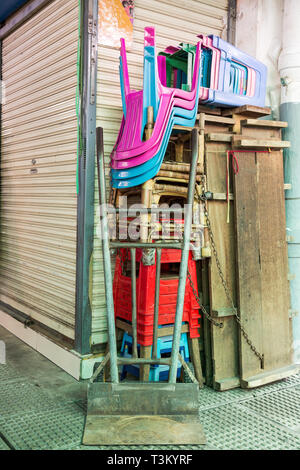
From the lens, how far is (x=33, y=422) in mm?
3135

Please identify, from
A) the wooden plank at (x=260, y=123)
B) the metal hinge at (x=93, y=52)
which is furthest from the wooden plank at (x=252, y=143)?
the metal hinge at (x=93, y=52)

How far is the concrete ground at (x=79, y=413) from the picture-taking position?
2855mm

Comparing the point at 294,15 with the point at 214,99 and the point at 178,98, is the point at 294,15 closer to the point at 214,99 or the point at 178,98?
the point at 214,99

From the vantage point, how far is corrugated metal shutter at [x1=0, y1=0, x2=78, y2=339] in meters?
4.32

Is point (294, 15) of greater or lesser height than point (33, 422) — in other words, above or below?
above

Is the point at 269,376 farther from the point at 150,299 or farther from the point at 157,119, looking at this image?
the point at 157,119

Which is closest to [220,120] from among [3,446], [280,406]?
[280,406]

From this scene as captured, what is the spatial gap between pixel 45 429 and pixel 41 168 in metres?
2.90

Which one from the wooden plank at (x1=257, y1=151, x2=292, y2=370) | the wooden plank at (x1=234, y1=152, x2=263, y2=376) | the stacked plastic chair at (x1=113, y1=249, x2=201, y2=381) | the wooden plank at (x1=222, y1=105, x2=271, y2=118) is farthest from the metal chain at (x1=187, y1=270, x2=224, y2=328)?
the wooden plank at (x1=222, y1=105, x2=271, y2=118)

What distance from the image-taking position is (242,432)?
298 cm

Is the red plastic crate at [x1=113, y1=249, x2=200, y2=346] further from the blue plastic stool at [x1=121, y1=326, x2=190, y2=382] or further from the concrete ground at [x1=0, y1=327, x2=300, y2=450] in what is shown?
the concrete ground at [x1=0, y1=327, x2=300, y2=450]

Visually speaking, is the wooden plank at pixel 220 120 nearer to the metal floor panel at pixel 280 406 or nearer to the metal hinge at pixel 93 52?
the metal hinge at pixel 93 52

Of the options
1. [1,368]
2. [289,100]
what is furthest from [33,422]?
[289,100]

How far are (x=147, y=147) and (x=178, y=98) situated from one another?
20.7 inches
